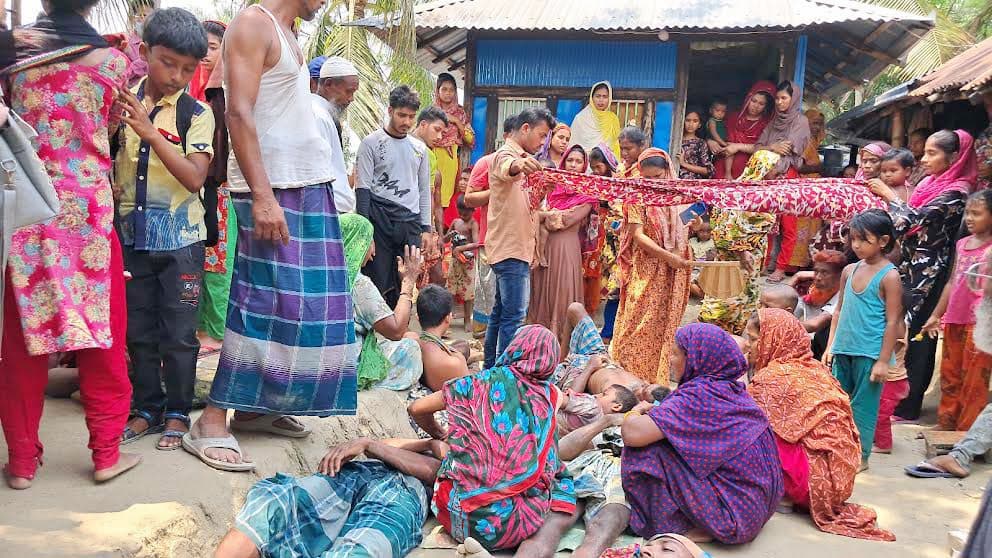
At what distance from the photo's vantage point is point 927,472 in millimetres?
4934

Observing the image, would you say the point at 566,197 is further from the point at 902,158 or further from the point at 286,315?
the point at 286,315

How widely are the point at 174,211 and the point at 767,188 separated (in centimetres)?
427

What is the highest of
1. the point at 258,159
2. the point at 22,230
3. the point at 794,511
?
the point at 258,159

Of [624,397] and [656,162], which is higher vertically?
[656,162]

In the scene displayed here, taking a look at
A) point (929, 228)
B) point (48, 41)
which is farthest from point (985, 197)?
point (48, 41)

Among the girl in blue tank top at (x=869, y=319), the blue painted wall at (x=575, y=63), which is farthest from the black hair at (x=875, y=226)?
the blue painted wall at (x=575, y=63)

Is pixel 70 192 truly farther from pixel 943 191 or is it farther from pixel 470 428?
pixel 943 191

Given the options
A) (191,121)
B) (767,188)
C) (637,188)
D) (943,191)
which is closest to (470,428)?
(191,121)

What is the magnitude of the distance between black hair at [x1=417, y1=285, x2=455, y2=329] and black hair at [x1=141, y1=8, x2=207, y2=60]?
7.10 feet

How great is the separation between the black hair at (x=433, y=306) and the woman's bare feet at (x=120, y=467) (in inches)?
81.2

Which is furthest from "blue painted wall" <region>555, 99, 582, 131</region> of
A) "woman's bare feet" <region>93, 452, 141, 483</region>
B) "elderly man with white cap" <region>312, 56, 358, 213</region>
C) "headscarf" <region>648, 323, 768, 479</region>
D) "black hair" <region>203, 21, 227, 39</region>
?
"woman's bare feet" <region>93, 452, 141, 483</region>

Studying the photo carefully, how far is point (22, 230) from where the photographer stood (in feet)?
9.07

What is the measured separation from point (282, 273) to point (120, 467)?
3.19ft

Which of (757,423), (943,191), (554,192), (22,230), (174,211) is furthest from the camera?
(554,192)
